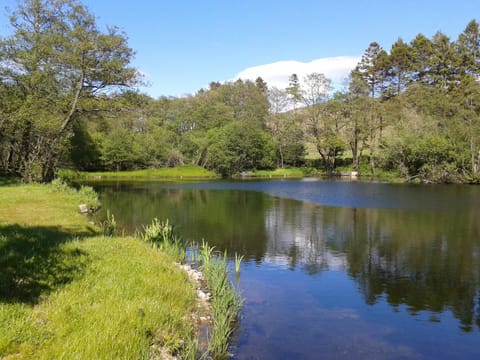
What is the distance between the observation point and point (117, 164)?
260 feet

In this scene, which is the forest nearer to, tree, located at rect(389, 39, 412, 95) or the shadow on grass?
tree, located at rect(389, 39, 412, 95)

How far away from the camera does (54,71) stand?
32188mm

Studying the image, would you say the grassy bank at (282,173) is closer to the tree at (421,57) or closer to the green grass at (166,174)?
the green grass at (166,174)

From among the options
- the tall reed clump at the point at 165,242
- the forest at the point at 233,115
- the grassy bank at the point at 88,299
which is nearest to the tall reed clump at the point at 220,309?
the grassy bank at the point at 88,299

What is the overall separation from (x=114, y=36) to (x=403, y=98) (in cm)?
5459

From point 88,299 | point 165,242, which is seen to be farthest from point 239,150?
point 88,299

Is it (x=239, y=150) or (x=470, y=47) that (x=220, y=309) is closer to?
(x=239, y=150)

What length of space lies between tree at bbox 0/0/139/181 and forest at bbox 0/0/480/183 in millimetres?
84

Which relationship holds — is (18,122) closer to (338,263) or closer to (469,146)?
(338,263)

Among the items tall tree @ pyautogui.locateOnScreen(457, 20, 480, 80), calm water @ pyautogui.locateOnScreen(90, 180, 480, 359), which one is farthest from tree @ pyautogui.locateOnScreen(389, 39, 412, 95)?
calm water @ pyautogui.locateOnScreen(90, 180, 480, 359)

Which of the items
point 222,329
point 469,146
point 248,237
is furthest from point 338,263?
point 469,146

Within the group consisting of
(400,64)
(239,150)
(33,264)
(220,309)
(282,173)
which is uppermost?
(400,64)

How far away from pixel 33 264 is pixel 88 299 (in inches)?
66.7

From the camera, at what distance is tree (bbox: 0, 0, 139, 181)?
101 feet
